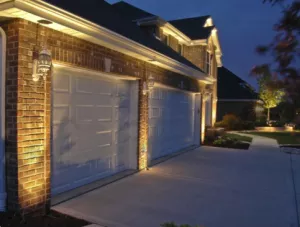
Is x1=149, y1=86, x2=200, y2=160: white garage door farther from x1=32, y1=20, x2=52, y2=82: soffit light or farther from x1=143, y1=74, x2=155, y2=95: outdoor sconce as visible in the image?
x1=32, y1=20, x2=52, y2=82: soffit light

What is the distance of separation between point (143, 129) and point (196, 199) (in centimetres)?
280

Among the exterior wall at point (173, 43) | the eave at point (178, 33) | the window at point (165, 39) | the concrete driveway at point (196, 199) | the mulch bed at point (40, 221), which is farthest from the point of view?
the exterior wall at point (173, 43)

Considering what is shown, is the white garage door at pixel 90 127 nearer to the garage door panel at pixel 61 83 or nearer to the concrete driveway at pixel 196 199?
the garage door panel at pixel 61 83

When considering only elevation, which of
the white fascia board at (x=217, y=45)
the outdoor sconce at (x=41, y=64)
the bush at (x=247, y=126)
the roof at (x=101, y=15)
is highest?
the white fascia board at (x=217, y=45)

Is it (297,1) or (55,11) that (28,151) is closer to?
(55,11)

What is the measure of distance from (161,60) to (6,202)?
5.27 meters

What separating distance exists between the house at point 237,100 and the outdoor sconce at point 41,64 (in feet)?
87.6

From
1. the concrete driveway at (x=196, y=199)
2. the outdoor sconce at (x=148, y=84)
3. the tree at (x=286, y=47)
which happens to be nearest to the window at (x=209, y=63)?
the concrete driveway at (x=196, y=199)

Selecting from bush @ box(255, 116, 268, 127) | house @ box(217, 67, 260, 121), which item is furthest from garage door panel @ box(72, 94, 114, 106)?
house @ box(217, 67, 260, 121)

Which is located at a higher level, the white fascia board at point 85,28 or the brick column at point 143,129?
the white fascia board at point 85,28

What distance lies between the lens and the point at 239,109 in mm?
30484

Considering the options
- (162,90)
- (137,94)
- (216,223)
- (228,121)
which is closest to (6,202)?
(216,223)

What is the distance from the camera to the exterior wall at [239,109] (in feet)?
94.8

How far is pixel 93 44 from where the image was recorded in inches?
223
